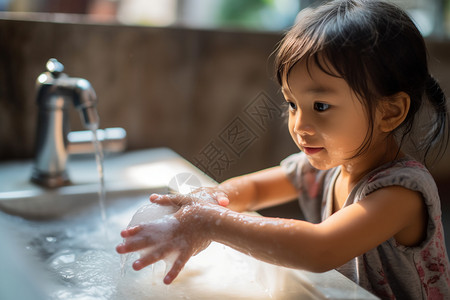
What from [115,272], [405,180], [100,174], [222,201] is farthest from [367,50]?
[100,174]

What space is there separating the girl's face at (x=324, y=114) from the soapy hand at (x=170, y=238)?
19 centimetres

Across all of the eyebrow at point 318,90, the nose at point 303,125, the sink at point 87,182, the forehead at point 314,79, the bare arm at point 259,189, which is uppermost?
the forehead at point 314,79

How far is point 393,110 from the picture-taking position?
70 centimetres

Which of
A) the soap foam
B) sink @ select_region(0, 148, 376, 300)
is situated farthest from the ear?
the soap foam

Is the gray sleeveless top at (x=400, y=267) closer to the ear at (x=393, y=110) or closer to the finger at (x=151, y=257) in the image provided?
the ear at (x=393, y=110)

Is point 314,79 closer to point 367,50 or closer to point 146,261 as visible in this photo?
point 367,50

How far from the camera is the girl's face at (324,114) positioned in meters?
0.66

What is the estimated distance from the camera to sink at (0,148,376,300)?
0.65 m

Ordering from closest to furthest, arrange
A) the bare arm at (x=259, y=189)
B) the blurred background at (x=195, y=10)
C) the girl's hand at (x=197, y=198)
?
the girl's hand at (x=197, y=198) < the bare arm at (x=259, y=189) < the blurred background at (x=195, y=10)

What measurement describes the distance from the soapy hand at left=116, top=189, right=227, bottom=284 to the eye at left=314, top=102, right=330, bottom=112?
8.4 inches

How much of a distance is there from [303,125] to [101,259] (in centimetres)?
41

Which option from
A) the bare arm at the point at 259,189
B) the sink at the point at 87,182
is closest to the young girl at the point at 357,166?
the bare arm at the point at 259,189

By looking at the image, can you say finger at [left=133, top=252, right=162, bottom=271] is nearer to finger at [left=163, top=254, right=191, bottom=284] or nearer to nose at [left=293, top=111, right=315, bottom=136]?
finger at [left=163, top=254, right=191, bottom=284]

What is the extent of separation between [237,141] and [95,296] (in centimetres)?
72
